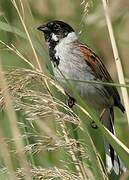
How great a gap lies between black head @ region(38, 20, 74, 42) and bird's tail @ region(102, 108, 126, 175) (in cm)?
51

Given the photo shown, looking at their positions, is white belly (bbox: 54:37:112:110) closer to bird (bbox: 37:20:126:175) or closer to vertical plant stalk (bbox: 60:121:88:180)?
bird (bbox: 37:20:126:175)

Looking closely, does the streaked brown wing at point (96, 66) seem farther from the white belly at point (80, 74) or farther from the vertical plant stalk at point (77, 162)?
the vertical plant stalk at point (77, 162)

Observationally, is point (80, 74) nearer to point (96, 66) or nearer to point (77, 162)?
point (96, 66)

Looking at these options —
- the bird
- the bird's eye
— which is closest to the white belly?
the bird

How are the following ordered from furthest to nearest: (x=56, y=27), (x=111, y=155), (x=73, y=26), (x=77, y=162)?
(x=73, y=26) < (x=56, y=27) < (x=111, y=155) < (x=77, y=162)

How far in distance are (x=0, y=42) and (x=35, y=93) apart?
0.40 meters

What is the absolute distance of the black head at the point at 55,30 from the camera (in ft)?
10.0

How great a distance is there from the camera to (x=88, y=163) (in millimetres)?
2031

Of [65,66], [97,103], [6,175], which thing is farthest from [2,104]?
[97,103]

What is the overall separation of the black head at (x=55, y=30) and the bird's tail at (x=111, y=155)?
512 millimetres

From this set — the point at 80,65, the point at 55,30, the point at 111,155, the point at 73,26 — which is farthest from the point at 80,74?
the point at 73,26

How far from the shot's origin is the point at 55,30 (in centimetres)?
310

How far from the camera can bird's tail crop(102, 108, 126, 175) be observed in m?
2.32

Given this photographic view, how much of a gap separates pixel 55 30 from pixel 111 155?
33.0 inches
